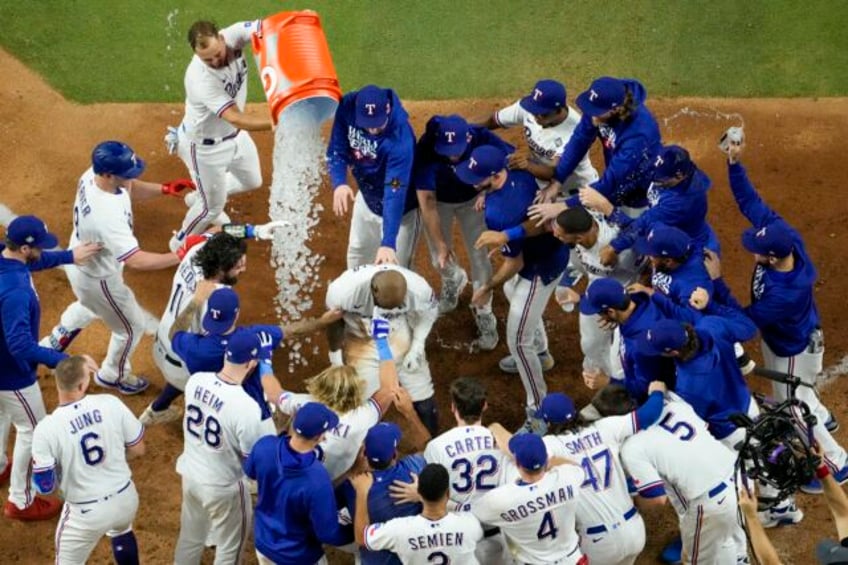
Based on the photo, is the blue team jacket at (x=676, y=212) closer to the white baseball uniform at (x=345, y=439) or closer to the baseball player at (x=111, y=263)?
the white baseball uniform at (x=345, y=439)

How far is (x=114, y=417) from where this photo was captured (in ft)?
22.7

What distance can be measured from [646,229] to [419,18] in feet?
16.7

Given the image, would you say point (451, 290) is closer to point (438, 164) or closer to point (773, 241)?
point (438, 164)

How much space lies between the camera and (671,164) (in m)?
7.87

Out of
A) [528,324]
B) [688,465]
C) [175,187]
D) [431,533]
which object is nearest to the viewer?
[431,533]

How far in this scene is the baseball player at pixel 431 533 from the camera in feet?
20.2

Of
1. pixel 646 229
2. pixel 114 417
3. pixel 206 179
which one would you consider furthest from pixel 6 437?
pixel 646 229

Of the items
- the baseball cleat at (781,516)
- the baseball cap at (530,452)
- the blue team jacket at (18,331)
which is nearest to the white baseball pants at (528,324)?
the baseball cleat at (781,516)

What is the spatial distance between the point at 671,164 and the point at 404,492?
9.58ft

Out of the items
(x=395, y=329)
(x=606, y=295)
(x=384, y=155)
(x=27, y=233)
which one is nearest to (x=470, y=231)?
(x=384, y=155)

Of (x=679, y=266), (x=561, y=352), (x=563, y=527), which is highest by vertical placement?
(x=679, y=266)

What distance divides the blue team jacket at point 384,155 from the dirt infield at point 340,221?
1327 millimetres

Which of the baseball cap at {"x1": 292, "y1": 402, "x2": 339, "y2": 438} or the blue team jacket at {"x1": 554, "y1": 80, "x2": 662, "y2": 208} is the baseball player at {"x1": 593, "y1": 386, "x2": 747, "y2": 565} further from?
the blue team jacket at {"x1": 554, "y1": 80, "x2": 662, "y2": 208}

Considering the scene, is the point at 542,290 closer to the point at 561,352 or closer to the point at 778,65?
the point at 561,352
